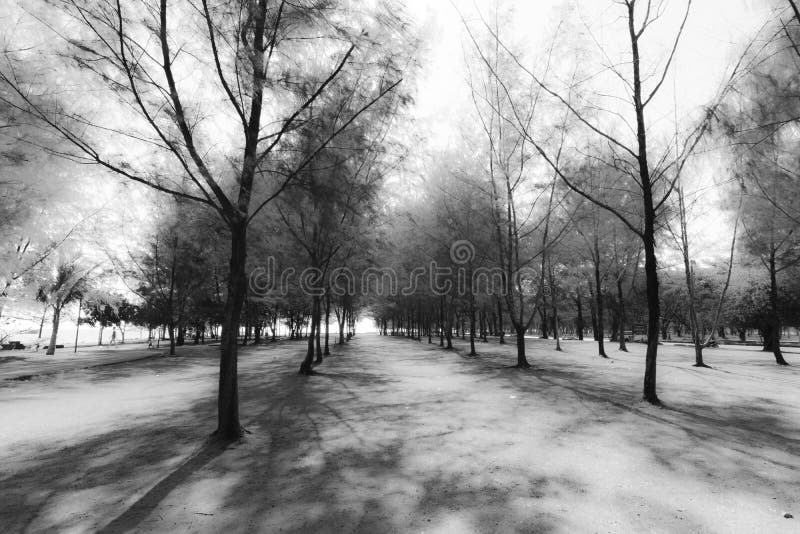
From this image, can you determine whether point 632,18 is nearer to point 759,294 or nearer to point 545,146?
point 545,146

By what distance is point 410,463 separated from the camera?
457 centimetres

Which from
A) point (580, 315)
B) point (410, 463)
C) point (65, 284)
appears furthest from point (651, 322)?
point (580, 315)

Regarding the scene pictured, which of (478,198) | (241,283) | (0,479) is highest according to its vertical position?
(478,198)

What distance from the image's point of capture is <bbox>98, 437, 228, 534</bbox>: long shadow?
324cm

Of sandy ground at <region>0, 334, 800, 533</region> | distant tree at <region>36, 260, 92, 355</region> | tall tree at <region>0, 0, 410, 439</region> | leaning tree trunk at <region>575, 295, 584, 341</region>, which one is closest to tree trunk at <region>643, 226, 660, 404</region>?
sandy ground at <region>0, 334, 800, 533</region>

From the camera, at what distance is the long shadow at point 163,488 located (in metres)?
3.24

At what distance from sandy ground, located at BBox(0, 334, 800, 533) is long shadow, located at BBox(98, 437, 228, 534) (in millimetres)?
21

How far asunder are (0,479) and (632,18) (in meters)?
11.9

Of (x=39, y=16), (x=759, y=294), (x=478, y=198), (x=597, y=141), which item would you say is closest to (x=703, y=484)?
(x=39, y=16)

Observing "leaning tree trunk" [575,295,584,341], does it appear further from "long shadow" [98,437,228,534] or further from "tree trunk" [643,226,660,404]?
"long shadow" [98,437,228,534]

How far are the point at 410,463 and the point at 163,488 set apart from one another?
2.54 meters

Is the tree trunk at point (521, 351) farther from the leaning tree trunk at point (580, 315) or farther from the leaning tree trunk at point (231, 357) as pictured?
the leaning tree trunk at point (580, 315)

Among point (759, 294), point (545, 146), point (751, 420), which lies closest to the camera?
point (751, 420)

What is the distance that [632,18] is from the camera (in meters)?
7.86
